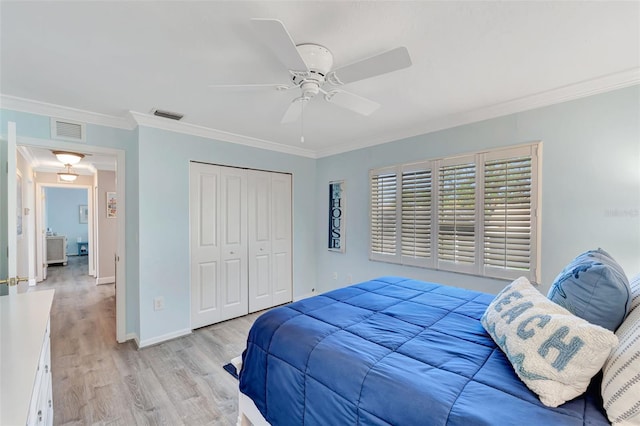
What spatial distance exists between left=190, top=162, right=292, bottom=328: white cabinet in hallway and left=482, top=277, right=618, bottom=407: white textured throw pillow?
3.17m

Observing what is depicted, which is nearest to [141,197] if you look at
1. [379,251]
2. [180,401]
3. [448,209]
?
[180,401]

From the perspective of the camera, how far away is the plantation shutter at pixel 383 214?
3.65 meters

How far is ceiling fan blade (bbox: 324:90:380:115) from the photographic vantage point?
2005 mm

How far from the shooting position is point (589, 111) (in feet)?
7.57

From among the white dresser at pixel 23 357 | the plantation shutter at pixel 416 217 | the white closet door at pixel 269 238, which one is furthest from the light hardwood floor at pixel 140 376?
the plantation shutter at pixel 416 217

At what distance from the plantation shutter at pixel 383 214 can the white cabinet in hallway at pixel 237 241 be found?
133 cm

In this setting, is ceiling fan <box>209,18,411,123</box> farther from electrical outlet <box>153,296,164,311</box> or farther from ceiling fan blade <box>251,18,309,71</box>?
electrical outlet <box>153,296,164,311</box>

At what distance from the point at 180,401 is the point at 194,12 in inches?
101

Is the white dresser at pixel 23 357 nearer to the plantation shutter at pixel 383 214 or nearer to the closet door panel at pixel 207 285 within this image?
the closet door panel at pixel 207 285

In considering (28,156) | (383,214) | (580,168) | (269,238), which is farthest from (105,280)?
(580,168)

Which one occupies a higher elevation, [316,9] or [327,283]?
[316,9]

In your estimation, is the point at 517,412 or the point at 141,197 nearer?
the point at 517,412

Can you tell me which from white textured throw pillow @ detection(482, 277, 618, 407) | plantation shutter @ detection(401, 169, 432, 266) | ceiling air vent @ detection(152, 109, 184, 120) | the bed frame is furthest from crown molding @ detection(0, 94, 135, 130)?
white textured throw pillow @ detection(482, 277, 618, 407)

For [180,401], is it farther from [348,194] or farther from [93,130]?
[348,194]
